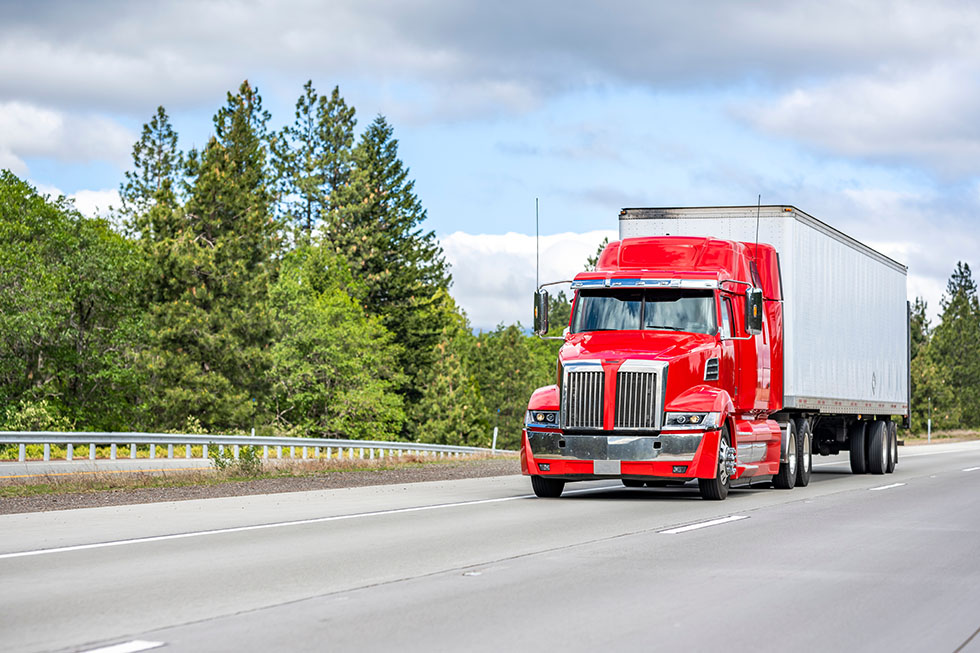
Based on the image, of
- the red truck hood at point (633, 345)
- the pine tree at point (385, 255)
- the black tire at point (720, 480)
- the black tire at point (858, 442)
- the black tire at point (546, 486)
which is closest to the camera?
the red truck hood at point (633, 345)

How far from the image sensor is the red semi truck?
18000 millimetres

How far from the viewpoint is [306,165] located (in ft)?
260

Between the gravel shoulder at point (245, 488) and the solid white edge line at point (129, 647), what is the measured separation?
10722mm

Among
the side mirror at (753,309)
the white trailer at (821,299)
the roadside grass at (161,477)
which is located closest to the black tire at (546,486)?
the side mirror at (753,309)

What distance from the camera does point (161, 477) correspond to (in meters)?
24.1

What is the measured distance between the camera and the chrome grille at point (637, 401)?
17.9 m

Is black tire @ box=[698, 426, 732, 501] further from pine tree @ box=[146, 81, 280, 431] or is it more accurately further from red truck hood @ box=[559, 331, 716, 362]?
pine tree @ box=[146, 81, 280, 431]

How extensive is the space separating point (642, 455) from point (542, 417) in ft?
5.35

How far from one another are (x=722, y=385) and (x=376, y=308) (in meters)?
61.5

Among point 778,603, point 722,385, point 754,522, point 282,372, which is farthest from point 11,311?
Answer: point 778,603

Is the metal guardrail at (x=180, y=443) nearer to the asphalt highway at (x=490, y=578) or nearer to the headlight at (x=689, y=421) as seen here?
the asphalt highway at (x=490, y=578)

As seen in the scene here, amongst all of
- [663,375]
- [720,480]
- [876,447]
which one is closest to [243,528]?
[663,375]

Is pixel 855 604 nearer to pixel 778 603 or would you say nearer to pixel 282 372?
pixel 778 603

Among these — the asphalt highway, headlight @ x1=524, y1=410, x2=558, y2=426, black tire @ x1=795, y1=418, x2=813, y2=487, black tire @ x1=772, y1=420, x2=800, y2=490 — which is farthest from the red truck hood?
black tire @ x1=795, y1=418, x2=813, y2=487
